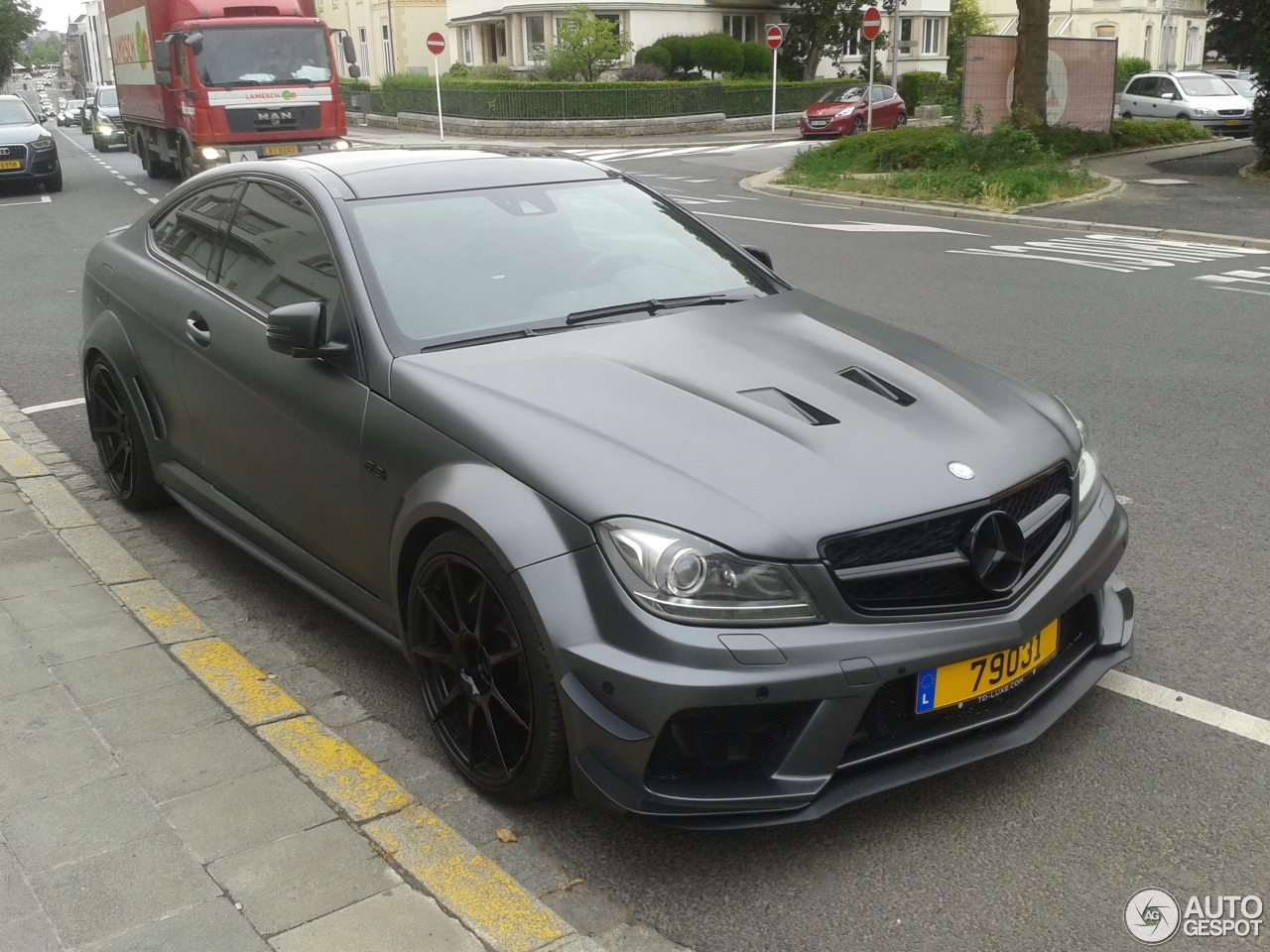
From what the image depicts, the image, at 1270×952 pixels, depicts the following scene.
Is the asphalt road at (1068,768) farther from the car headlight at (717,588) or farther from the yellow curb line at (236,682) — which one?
the car headlight at (717,588)

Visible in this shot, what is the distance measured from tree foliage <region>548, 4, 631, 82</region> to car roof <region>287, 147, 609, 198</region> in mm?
40045

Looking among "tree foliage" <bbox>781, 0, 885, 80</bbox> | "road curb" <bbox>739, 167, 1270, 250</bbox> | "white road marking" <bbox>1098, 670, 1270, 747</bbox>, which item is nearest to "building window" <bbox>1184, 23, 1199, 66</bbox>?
"tree foliage" <bbox>781, 0, 885, 80</bbox>

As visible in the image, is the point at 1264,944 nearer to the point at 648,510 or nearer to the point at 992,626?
the point at 992,626

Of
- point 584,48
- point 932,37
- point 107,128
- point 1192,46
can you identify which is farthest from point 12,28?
point 1192,46

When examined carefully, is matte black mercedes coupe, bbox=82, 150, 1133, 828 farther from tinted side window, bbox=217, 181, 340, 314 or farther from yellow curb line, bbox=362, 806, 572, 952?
yellow curb line, bbox=362, 806, 572, 952

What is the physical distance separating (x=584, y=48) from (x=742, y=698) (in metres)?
42.9

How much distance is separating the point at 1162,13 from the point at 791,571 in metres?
78.5

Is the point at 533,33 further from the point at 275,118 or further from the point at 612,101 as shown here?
the point at 275,118

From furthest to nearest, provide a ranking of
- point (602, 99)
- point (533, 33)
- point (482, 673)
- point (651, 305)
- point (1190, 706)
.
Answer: point (533, 33), point (602, 99), point (651, 305), point (1190, 706), point (482, 673)

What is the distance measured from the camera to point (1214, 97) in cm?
3114

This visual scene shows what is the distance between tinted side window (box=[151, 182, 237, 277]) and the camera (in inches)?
197

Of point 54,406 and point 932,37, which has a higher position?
point 932,37

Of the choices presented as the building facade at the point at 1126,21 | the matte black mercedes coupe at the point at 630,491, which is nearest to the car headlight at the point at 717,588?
the matte black mercedes coupe at the point at 630,491

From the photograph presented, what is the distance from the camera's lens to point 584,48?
43125mm
